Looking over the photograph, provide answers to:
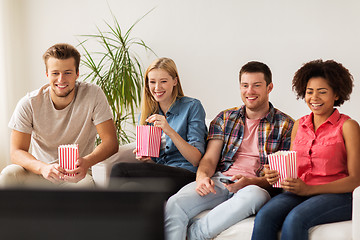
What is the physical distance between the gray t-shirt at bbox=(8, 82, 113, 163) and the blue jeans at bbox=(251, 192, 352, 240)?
42.2 inches

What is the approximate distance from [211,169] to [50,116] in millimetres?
937

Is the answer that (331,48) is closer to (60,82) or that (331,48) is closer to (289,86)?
(289,86)

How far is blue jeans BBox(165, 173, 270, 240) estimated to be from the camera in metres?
2.13

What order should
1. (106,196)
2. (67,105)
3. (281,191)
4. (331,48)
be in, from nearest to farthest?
1. (106,196)
2. (281,191)
3. (67,105)
4. (331,48)

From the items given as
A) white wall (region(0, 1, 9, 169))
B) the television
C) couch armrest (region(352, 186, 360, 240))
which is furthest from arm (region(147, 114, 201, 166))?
white wall (region(0, 1, 9, 169))

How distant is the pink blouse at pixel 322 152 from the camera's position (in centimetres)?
212

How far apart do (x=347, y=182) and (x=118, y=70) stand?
2247 millimetres

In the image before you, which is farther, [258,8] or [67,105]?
[258,8]

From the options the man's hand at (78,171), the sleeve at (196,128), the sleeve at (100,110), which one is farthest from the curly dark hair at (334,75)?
the man's hand at (78,171)

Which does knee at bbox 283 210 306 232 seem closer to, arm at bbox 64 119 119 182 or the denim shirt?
the denim shirt

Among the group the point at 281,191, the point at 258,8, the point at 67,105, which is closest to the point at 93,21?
the point at 258,8

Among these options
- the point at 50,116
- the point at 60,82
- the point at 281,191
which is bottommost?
the point at 281,191

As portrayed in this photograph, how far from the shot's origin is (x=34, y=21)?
4.29 metres

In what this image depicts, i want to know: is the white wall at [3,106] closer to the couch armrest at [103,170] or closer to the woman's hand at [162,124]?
the couch armrest at [103,170]
